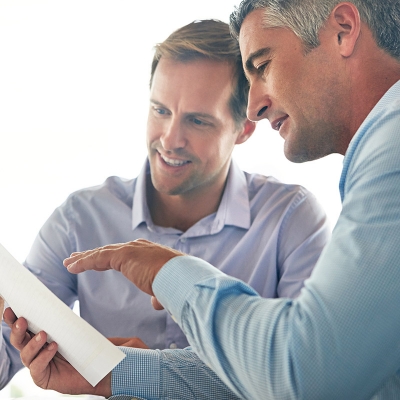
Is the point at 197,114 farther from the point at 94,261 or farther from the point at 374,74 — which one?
the point at 94,261

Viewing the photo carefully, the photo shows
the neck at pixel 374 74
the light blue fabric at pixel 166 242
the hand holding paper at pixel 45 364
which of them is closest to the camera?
the hand holding paper at pixel 45 364

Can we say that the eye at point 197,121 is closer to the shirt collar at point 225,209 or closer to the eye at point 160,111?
the eye at point 160,111

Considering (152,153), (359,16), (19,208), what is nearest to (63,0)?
(19,208)

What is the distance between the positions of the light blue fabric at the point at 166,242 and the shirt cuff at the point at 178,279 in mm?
919

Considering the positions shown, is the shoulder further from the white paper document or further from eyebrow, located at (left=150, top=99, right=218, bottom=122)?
the white paper document

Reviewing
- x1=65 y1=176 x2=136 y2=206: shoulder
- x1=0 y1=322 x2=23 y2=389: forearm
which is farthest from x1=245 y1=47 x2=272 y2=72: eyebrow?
x1=0 y1=322 x2=23 y2=389: forearm

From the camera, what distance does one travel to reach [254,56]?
145 centimetres

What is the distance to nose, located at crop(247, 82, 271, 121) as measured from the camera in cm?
148

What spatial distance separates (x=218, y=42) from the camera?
2.03 meters

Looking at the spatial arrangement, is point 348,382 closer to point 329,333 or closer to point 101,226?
point 329,333

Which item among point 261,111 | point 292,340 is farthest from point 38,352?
point 261,111

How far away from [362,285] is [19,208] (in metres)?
2.29

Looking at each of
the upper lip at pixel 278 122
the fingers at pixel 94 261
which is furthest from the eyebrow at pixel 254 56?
the fingers at pixel 94 261

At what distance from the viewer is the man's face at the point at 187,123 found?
1991 mm
